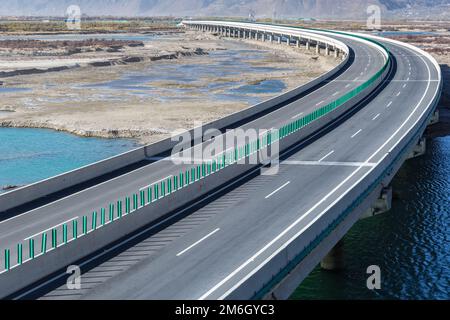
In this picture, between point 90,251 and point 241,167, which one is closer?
point 90,251

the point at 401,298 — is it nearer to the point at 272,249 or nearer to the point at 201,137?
the point at 272,249

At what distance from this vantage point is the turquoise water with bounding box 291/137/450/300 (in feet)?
105

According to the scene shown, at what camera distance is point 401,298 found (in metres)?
31.2

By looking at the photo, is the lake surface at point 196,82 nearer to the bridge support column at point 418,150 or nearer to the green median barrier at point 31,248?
the bridge support column at point 418,150

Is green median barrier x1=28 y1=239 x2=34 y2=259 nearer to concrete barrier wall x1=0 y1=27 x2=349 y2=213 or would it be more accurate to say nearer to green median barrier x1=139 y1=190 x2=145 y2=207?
concrete barrier wall x1=0 y1=27 x2=349 y2=213

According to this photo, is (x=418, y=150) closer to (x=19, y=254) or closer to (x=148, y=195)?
(x=148, y=195)

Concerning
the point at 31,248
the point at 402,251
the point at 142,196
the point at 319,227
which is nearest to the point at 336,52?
the point at 402,251

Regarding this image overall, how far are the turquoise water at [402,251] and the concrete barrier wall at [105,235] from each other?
787cm

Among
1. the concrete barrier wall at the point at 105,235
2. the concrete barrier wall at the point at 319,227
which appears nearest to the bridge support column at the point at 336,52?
the concrete barrier wall at the point at 319,227

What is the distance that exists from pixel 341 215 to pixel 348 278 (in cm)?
388

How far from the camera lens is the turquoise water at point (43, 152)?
5143 centimetres
